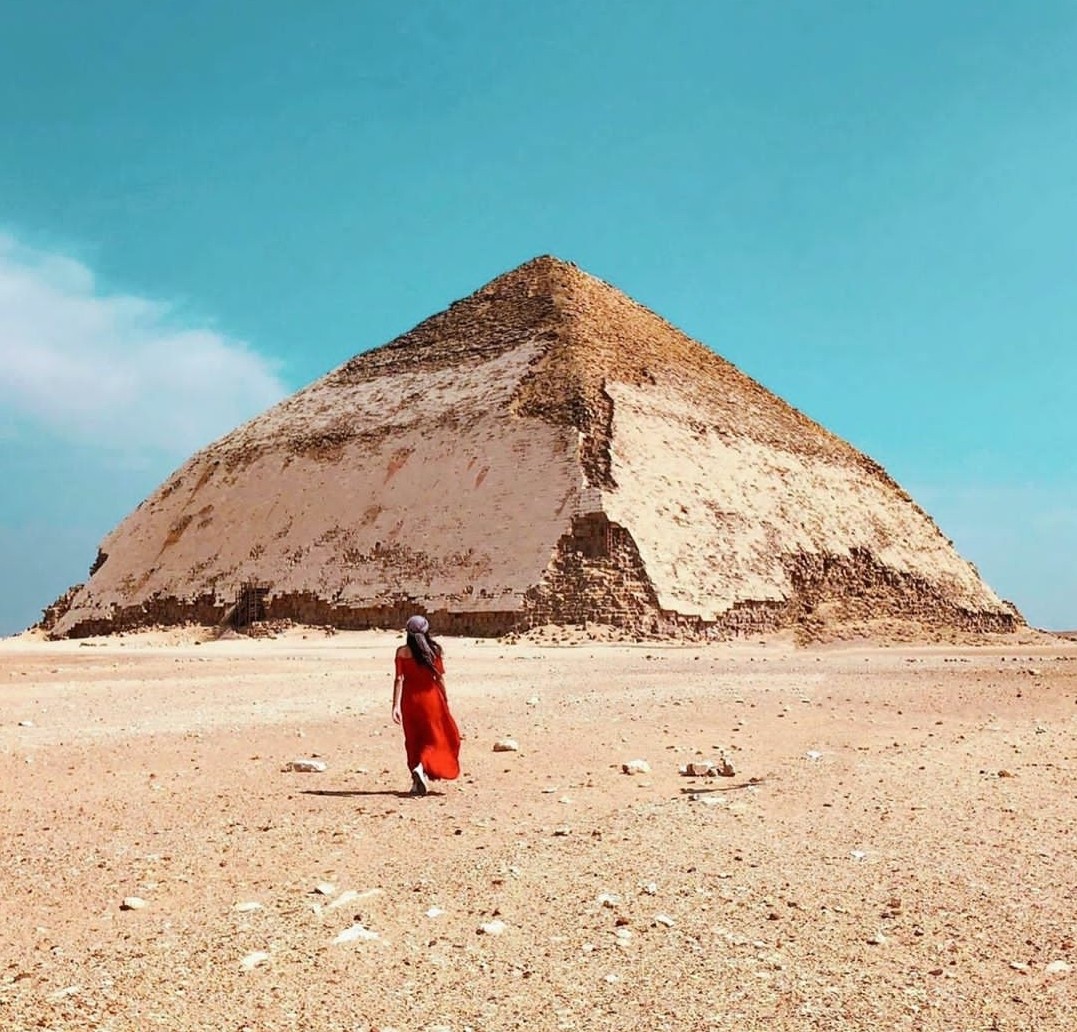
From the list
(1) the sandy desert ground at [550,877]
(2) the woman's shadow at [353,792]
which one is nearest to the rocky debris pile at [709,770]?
(1) the sandy desert ground at [550,877]

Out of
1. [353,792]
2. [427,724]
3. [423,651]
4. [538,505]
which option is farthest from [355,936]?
[538,505]

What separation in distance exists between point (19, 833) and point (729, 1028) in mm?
4257

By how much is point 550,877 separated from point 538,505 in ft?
84.6

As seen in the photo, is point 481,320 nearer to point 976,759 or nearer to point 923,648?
point 923,648

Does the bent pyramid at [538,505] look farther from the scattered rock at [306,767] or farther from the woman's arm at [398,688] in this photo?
the woman's arm at [398,688]

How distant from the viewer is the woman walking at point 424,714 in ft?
23.5

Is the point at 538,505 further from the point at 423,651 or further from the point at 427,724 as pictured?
the point at 427,724

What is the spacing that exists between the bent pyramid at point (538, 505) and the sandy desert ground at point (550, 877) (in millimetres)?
19017

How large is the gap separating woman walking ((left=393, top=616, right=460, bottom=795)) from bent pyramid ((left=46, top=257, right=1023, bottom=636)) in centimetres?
2019

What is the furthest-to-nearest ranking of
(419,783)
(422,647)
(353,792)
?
(422,647)
(353,792)
(419,783)

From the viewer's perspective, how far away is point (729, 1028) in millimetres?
3186

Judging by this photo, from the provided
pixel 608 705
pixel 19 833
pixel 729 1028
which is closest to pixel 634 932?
pixel 729 1028

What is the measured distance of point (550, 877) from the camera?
4820 mm

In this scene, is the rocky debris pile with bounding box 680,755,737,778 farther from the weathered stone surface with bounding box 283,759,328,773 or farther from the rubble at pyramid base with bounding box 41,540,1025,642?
the rubble at pyramid base with bounding box 41,540,1025,642
